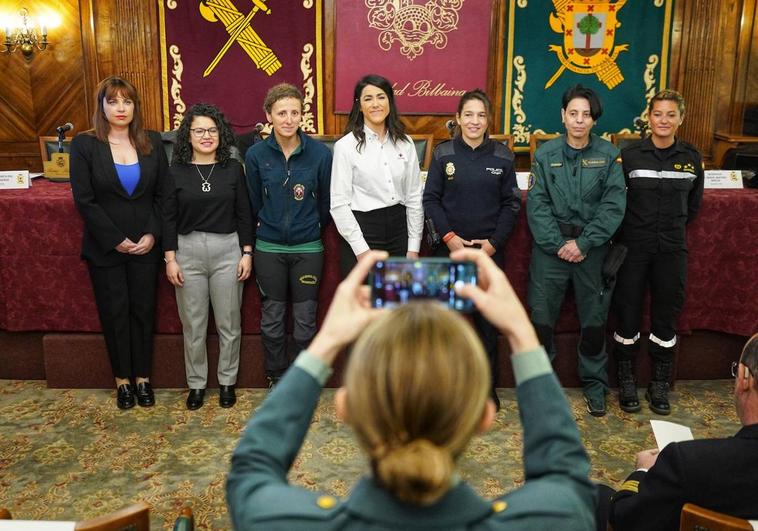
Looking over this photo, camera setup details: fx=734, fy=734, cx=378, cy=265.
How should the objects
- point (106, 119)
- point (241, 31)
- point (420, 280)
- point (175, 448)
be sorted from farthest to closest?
Result: point (241, 31), point (106, 119), point (175, 448), point (420, 280)

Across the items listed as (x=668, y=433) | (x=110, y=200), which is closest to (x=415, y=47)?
(x=110, y=200)

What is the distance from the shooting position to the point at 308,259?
3.43 metres

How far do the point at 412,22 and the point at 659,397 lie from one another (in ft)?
12.6

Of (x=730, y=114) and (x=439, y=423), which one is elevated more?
(x=730, y=114)

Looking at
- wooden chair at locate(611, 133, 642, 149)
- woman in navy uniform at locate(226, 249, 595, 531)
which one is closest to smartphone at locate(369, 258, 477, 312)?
woman in navy uniform at locate(226, 249, 595, 531)

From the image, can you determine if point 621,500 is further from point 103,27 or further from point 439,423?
point 103,27

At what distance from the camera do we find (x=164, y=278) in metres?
3.56

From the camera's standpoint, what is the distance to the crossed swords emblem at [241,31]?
602cm

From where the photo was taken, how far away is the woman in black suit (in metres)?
3.23

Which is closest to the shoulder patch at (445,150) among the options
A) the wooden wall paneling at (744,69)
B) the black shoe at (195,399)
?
the black shoe at (195,399)

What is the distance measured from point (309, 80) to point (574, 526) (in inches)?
224

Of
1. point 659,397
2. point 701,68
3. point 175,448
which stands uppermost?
point 701,68

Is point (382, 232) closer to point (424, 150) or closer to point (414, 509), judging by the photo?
point (424, 150)

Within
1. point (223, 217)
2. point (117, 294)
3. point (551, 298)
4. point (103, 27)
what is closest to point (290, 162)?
point (223, 217)
